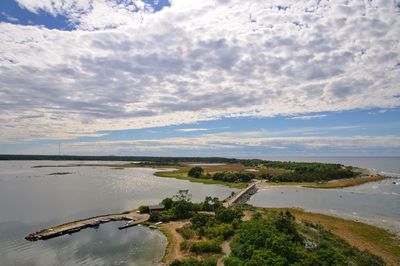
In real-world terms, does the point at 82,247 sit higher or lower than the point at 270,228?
lower

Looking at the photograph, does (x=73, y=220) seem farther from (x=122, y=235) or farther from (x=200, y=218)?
(x=200, y=218)

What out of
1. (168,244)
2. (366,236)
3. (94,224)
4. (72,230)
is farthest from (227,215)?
(72,230)

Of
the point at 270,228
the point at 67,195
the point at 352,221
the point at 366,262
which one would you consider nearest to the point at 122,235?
the point at 270,228

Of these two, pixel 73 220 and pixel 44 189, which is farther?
pixel 44 189

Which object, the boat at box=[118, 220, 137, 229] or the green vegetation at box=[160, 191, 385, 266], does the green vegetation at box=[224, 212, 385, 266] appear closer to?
the green vegetation at box=[160, 191, 385, 266]

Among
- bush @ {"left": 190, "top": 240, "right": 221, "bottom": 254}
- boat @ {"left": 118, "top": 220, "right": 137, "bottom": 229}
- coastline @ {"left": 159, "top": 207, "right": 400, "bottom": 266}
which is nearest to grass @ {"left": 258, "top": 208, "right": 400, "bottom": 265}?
coastline @ {"left": 159, "top": 207, "right": 400, "bottom": 266}

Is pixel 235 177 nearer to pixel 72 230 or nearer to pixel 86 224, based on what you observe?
pixel 86 224

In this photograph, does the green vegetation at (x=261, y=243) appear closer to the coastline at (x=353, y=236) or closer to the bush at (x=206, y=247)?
the bush at (x=206, y=247)
